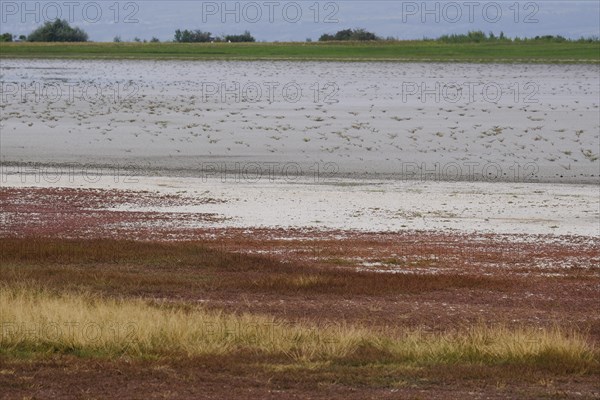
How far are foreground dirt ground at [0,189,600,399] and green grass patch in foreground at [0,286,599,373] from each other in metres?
0.34

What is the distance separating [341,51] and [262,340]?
86453 mm

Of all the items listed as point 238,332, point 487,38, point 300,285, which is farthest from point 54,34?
point 238,332

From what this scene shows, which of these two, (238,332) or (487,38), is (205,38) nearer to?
(487,38)

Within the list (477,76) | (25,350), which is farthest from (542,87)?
(25,350)

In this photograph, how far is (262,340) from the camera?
11688mm

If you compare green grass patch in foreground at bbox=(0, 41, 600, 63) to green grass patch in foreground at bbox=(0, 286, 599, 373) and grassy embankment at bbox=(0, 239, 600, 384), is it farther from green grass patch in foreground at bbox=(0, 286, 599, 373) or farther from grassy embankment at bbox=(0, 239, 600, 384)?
green grass patch in foreground at bbox=(0, 286, 599, 373)

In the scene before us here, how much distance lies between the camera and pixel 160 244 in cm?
1977

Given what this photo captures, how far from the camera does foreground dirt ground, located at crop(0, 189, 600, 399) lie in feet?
32.7

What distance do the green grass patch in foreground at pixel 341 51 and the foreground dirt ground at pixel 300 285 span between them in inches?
2516

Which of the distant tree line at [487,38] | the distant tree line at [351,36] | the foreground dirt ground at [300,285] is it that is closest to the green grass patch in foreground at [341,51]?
the distant tree line at [487,38]

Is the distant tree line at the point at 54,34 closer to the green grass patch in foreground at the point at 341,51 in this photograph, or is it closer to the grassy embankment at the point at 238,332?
the green grass patch in foreground at the point at 341,51

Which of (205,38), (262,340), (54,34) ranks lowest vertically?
(262,340)

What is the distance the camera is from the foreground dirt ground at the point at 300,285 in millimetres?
9953

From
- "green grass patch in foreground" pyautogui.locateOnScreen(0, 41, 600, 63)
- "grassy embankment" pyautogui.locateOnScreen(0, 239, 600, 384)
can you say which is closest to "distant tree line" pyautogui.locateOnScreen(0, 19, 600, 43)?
"green grass patch in foreground" pyautogui.locateOnScreen(0, 41, 600, 63)
